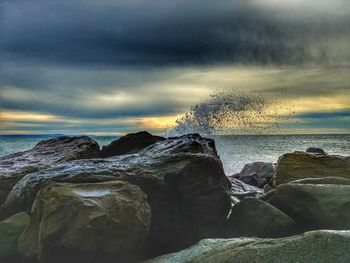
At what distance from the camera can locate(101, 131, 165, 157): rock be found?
1081 centimetres

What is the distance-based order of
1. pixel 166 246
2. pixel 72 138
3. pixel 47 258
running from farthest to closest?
pixel 72 138 → pixel 166 246 → pixel 47 258

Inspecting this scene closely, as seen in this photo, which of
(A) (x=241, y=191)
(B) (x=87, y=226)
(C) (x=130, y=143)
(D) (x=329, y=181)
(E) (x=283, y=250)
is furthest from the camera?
(A) (x=241, y=191)

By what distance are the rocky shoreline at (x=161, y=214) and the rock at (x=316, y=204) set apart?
0.05 feet

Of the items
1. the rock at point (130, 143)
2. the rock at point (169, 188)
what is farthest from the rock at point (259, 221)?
the rock at point (130, 143)

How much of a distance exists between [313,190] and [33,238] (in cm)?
446

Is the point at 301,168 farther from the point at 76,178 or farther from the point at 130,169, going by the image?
the point at 76,178

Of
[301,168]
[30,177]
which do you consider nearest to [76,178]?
[30,177]

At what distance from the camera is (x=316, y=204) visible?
7953 mm

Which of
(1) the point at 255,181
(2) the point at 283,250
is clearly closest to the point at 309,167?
(1) the point at 255,181

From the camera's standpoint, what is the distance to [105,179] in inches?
306

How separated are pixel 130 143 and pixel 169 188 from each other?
3.10 meters

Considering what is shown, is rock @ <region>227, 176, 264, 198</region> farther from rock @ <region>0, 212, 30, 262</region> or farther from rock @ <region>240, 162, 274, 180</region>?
rock @ <region>0, 212, 30, 262</region>

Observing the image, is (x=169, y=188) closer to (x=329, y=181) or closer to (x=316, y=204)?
(x=316, y=204)

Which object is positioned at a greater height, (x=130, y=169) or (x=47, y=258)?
(x=130, y=169)
